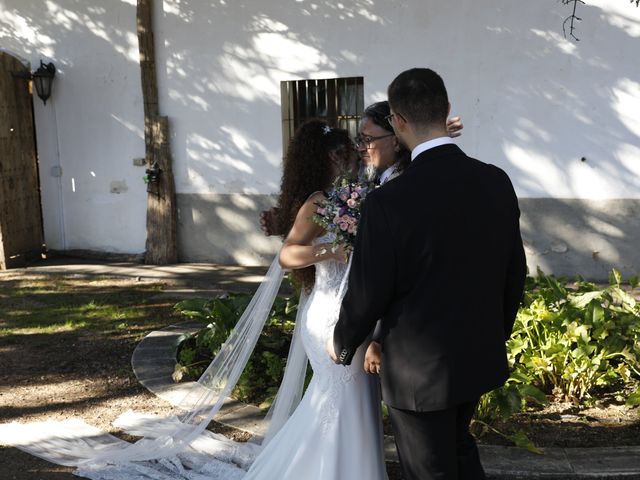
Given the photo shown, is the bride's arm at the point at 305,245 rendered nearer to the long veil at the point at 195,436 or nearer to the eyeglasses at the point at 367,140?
the eyeglasses at the point at 367,140

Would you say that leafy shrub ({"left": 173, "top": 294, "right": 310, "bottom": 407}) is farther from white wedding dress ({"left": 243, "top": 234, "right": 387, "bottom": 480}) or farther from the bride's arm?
the bride's arm

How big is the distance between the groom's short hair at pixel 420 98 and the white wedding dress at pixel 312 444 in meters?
1.09

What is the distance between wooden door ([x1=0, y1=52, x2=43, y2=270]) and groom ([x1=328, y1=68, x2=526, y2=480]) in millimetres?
8801

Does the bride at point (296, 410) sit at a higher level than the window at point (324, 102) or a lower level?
lower

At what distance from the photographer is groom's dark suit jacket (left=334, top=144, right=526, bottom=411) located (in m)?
2.42

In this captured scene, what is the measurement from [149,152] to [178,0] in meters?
2.08

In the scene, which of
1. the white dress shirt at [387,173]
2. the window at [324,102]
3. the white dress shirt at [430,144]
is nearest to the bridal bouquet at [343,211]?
the white dress shirt at [387,173]

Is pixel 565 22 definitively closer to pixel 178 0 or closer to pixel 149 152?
pixel 178 0

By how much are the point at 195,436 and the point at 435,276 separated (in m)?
2.46

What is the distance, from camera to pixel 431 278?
2.45 metres

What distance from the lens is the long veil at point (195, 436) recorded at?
4.08 m

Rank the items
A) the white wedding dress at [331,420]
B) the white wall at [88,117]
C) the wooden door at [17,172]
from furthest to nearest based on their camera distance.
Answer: the white wall at [88,117] < the wooden door at [17,172] < the white wedding dress at [331,420]

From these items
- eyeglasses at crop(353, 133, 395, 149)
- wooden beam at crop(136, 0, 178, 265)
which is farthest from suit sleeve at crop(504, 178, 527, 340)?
wooden beam at crop(136, 0, 178, 265)

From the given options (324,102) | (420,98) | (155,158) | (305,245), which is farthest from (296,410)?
(155,158)
